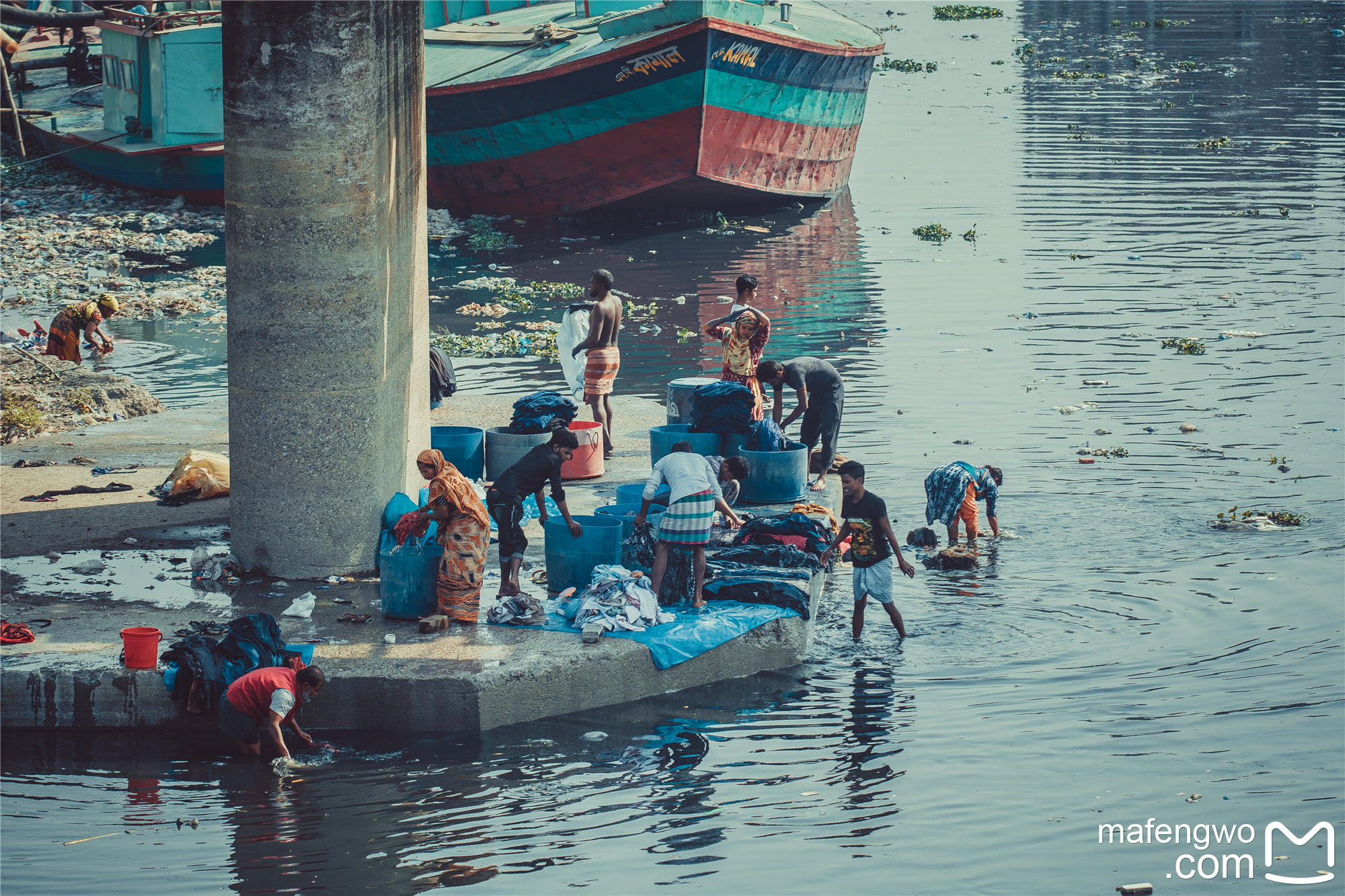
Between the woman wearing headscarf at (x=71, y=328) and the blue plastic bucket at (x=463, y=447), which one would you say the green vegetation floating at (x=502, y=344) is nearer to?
the woman wearing headscarf at (x=71, y=328)

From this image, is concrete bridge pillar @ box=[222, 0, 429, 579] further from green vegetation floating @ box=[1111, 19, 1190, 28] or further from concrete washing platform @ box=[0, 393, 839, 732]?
green vegetation floating @ box=[1111, 19, 1190, 28]

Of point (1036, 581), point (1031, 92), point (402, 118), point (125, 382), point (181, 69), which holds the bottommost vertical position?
point (1036, 581)

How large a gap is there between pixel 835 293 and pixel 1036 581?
11.0m

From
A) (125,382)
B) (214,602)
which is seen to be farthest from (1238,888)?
(125,382)

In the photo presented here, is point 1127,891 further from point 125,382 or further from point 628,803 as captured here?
point 125,382

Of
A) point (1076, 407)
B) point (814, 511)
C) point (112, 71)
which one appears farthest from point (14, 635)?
point (112, 71)

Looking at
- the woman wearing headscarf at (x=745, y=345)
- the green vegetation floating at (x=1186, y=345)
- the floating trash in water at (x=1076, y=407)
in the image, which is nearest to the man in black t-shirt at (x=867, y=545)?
the woman wearing headscarf at (x=745, y=345)

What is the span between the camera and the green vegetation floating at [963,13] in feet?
213

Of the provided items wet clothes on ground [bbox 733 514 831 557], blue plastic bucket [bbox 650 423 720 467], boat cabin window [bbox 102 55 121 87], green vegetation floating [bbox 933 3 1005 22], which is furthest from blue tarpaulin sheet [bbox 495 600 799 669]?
green vegetation floating [bbox 933 3 1005 22]

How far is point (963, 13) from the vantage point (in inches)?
2559

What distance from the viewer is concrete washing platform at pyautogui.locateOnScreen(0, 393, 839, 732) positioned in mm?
7395

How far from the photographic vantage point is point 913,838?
6598mm

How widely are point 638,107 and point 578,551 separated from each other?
15711mm

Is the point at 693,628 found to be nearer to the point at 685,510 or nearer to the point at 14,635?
the point at 685,510
